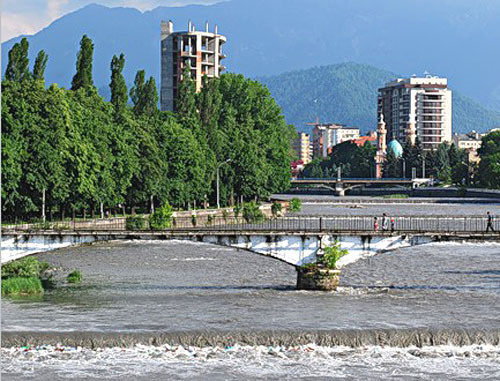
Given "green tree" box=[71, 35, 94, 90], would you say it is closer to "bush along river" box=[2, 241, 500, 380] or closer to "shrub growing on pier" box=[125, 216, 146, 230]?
"shrub growing on pier" box=[125, 216, 146, 230]

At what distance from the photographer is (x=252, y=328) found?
1613 inches

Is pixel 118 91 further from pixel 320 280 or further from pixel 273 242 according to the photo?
pixel 320 280

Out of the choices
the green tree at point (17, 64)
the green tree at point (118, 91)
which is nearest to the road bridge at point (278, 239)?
the green tree at point (17, 64)

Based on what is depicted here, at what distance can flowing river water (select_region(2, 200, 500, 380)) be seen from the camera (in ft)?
116

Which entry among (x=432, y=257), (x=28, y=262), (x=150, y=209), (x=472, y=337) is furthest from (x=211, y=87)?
(x=472, y=337)

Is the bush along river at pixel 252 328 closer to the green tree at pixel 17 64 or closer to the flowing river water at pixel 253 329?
the flowing river water at pixel 253 329

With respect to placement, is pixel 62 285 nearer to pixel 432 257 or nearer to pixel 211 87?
pixel 432 257

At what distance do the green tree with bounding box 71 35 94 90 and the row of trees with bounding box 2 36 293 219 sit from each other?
0.10 meters

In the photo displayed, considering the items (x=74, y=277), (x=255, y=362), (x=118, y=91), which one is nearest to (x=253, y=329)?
(x=255, y=362)

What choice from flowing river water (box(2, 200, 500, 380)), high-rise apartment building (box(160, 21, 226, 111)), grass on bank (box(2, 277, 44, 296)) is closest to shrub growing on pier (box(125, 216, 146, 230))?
flowing river water (box(2, 200, 500, 380))

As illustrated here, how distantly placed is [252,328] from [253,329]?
378 millimetres

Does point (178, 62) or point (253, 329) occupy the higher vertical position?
point (178, 62)

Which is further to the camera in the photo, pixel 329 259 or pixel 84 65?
pixel 84 65

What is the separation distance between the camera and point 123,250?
82188 mm
